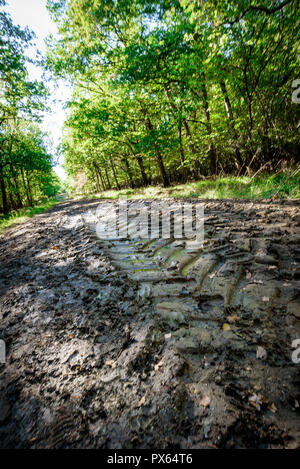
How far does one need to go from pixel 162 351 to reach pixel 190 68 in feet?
23.7

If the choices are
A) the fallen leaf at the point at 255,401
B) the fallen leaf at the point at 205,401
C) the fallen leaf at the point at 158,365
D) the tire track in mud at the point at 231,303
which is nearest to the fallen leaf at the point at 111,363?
the fallen leaf at the point at 158,365

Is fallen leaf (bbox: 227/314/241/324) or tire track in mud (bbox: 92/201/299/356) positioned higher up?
tire track in mud (bbox: 92/201/299/356)

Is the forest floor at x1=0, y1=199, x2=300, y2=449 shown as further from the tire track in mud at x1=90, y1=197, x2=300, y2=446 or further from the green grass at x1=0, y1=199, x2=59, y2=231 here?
the green grass at x1=0, y1=199, x2=59, y2=231

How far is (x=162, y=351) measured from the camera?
1252 millimetres

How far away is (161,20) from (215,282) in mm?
9510

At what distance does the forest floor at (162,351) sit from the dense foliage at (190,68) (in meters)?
4.69

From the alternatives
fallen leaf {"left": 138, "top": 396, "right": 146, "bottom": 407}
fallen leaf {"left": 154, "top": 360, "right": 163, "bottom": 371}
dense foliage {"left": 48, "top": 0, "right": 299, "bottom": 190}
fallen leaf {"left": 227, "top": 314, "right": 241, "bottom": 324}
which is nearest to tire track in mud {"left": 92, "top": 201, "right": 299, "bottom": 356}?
fallen leaf {"left": 227, "top": 314, "right": 241, "bottom": 324}

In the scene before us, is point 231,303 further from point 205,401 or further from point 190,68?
point 190,68

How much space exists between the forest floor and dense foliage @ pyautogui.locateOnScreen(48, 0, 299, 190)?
4.69m

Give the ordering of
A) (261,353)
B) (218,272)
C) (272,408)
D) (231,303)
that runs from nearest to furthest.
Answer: (272,408)
(261,353)
(231,303)
(218,272)

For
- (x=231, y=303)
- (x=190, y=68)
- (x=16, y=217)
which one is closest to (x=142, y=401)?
(x=231, y=303)

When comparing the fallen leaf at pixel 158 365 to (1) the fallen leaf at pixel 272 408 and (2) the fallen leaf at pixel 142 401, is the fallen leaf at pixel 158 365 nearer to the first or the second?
(2) the fallen leaf at pixel 142 401

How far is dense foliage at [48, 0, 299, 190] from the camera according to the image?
4086mm

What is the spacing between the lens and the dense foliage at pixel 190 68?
4.09m
